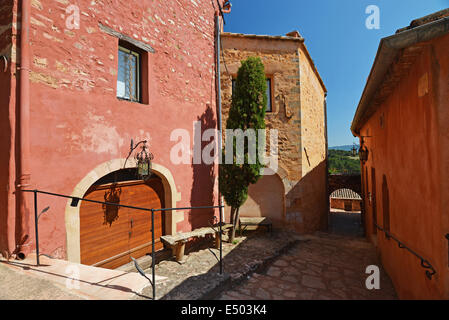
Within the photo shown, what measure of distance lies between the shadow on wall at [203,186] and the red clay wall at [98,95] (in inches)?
2.0

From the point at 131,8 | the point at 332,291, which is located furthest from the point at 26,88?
the point at 332,291

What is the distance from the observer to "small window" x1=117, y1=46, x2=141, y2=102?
200 inches

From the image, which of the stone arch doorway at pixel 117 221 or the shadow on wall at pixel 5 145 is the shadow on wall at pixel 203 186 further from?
the shadow on wall at pixel 5 145

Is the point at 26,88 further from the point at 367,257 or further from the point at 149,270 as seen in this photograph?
the point at 367,257

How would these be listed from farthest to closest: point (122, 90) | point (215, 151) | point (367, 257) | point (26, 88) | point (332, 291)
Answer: point (215, 151) < point (367, 257) < point (122, 90) < point (332, 291) < point (26, 88)

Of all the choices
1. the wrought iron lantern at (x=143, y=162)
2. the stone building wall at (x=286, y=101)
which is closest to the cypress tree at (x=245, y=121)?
the stone building wall at (x=286, y=101)

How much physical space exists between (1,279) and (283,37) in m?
9.33

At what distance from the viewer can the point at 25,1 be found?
3.53 meters

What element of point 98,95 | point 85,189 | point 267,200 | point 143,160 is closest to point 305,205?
point 267,200

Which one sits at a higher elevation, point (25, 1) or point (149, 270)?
point (25, 1)

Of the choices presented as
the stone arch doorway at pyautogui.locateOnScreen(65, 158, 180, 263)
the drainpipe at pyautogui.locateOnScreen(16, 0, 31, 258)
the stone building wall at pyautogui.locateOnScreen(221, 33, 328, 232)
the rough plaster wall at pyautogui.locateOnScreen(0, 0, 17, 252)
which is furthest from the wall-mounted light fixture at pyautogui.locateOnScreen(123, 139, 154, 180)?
the stone building wall at pyautogui.locateOnScreen(221, 33, 328, 232)

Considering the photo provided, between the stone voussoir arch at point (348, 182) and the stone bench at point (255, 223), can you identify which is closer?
the stone bench at point (255, 223)

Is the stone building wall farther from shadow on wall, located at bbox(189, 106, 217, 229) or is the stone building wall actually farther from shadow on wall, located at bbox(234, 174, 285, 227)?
shadow on wall, located at bbox(189, 106, 217, 229)

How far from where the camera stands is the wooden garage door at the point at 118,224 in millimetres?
4465
